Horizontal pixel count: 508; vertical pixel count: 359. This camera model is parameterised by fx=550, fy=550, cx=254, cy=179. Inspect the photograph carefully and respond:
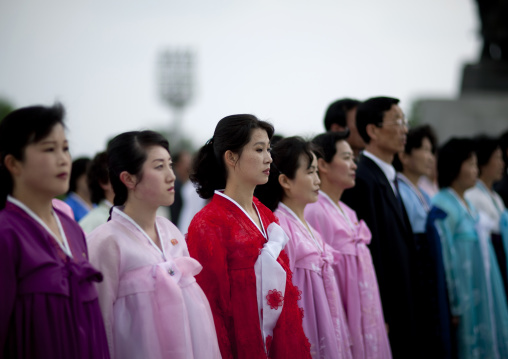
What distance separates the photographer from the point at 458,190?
4.94m

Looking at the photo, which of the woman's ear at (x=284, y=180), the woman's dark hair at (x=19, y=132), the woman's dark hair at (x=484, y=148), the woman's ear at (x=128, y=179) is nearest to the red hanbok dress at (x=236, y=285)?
the woman's ear at (x=128, y=179)

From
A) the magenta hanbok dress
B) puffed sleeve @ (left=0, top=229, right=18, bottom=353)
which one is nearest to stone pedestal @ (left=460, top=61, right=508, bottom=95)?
the magenta hanbok dress

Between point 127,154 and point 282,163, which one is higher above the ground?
point 127,154

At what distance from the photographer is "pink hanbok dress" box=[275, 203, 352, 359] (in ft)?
10.5

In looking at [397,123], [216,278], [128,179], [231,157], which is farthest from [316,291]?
[397,123]

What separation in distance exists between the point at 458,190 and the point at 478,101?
543 cm

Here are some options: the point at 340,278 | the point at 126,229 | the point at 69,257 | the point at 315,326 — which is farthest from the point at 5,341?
the point at 340,278

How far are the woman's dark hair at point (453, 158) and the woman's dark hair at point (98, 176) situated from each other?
291 cm

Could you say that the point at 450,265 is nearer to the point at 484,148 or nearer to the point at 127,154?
the point at 484,148

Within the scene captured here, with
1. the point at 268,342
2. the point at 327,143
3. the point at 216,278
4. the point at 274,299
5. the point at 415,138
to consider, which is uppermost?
the point at 327,143

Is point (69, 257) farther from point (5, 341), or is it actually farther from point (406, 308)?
point (406, 308)

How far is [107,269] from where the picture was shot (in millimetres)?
2357

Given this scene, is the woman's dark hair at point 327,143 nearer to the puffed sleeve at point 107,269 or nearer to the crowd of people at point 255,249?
the crowd of people at point 255,249

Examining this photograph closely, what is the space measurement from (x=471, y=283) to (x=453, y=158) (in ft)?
3.65
